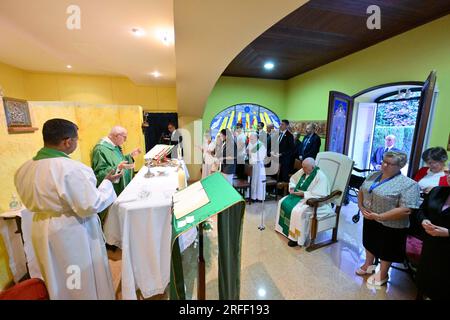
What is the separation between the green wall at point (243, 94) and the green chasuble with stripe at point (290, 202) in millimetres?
3832

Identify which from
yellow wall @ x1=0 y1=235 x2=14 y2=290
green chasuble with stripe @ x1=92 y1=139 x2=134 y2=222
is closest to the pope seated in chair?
green chasuble with stripe @ x1=92 y1=139 x2=134 y2=222

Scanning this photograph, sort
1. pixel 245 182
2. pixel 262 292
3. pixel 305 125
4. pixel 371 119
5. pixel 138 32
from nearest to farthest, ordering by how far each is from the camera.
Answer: pixel 262 292 < pixel 138 32 < pixel 245 182 < pixel 371 119 < pixel 305 125

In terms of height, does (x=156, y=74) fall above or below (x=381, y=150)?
above

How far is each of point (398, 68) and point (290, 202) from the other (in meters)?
2.87

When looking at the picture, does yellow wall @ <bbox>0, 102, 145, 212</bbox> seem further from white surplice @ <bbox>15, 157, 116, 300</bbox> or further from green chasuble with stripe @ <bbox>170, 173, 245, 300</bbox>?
green chasuble with stripe @ <bbox>170, 173, 245, 300</bbox>

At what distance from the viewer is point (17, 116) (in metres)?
1.92

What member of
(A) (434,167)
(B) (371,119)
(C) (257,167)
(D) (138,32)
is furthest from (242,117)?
(A) (434,167)

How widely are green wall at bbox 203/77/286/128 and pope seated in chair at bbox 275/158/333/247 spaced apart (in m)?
3.80

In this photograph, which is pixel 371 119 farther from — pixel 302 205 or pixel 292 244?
pixel 292 244

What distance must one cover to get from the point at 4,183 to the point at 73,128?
43.7 inches

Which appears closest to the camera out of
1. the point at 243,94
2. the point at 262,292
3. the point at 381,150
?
the point at 262,292

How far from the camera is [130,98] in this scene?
521cm

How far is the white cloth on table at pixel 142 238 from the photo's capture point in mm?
1574
